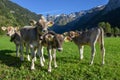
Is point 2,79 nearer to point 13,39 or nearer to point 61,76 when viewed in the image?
point 61,76

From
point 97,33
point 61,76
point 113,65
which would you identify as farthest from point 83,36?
point 61,76

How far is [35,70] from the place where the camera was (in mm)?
19422

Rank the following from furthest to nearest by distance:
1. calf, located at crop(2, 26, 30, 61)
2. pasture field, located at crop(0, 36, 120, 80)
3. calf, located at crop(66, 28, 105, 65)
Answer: calf, located at crop(2, 26, 30, 61) < calf, located at crop(66, 28, 105, 65) < pasture field, located at crop(0, 36, 120, 80)

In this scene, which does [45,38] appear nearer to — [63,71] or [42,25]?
[42,25]

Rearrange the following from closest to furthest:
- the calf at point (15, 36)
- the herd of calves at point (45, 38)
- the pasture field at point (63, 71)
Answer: the herd of calves at point (45, 38), the pasture field at point (63, 71), the calf at point (15, 36)

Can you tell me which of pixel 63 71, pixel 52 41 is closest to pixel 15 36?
pixel 52 41

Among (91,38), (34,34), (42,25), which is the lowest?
(91,38)

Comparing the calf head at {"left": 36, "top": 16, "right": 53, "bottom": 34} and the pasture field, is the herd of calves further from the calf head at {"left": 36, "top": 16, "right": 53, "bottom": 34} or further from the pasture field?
the pasture field

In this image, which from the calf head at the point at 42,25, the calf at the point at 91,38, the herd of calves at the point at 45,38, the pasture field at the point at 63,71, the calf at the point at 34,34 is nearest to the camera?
the calf head at the point at 42,25

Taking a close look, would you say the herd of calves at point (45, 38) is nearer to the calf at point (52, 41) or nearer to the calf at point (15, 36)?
the calf at point (52, 41)

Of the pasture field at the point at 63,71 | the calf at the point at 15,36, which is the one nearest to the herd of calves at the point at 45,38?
the calf at the point at 15,36

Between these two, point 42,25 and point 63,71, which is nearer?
point 42,25

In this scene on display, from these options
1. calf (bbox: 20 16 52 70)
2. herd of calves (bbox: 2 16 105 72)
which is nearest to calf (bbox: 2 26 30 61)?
herd of calves (bbox: 2 16 105 72)

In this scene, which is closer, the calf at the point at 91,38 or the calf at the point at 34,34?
the calf at the point at 34,34
